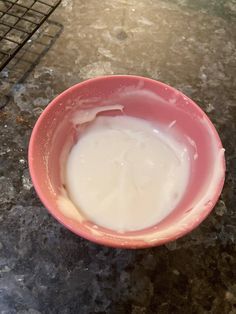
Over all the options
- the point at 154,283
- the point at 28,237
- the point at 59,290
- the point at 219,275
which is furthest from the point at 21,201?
the point at 219,275

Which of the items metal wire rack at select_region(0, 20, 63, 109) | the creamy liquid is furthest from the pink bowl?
metal wire rack at select_region(0, 20, 63, 109)

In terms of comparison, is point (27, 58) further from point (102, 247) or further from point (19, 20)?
point (102, 247)

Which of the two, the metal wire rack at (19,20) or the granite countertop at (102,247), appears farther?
the metal wire rack at (19,20)

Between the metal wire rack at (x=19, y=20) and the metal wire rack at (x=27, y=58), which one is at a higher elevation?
the metal wire rack at (x=19, y=20)

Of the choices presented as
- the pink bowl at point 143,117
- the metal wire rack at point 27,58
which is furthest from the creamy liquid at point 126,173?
the metal wire rack at point 27,58

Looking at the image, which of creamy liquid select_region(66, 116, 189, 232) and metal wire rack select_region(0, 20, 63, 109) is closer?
creamy liquid select_region(66, 116, 189, 232)

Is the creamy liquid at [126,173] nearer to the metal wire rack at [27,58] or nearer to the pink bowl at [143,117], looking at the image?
the pink bowl at [143,117]

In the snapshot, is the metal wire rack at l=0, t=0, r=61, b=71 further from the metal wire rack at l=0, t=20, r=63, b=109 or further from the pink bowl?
the pink bowl

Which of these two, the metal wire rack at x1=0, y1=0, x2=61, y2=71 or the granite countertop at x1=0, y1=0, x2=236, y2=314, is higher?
the metal wire rack at x1=0, y1=0, x2=61, y2=71
